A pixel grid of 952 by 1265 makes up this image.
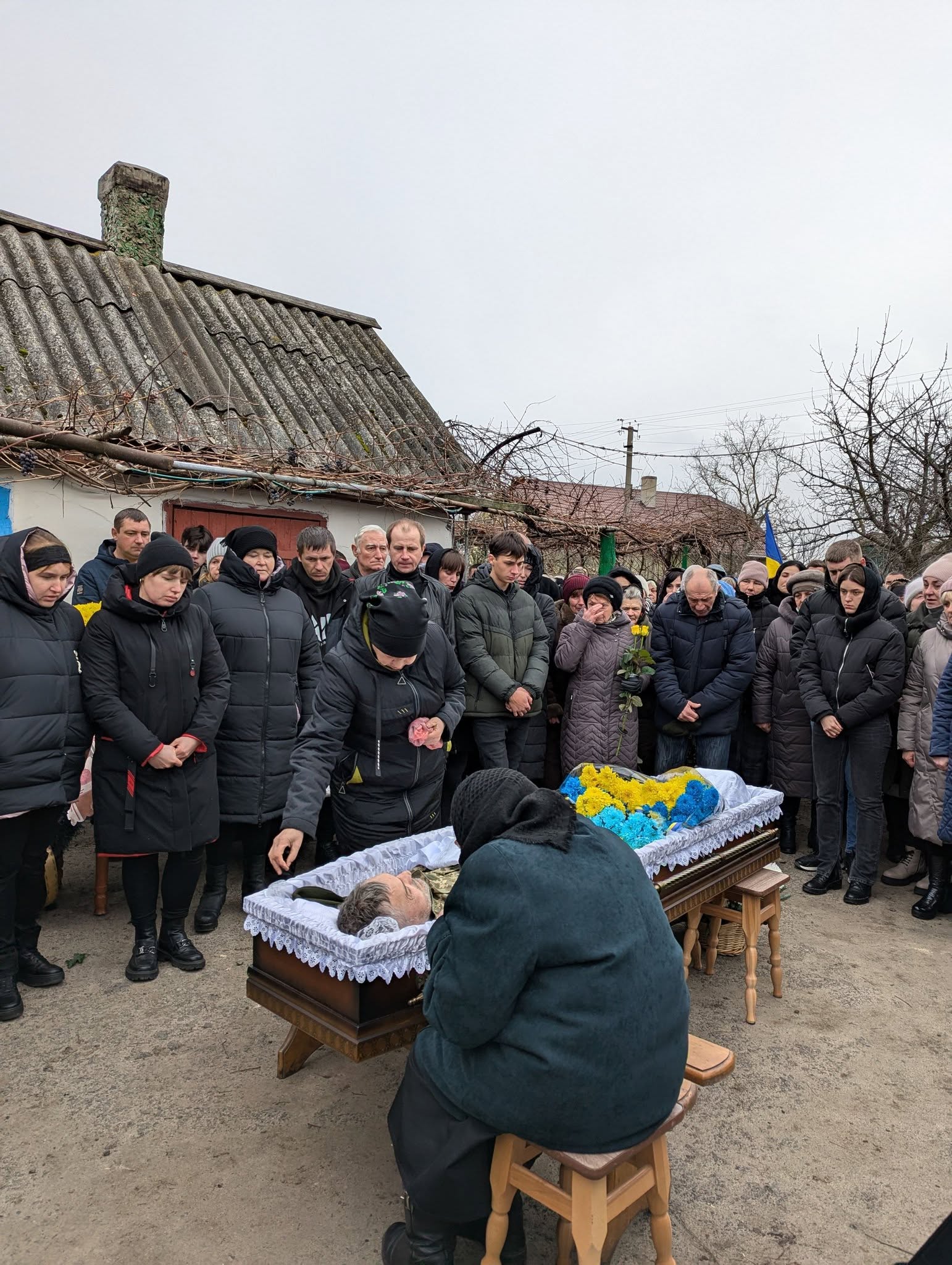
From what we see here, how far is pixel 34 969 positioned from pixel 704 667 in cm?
455

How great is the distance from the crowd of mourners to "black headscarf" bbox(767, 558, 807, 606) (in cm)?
66

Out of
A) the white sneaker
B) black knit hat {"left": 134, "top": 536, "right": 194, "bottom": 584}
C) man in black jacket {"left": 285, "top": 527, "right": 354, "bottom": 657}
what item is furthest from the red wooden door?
the white sneaker

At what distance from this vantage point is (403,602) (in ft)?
11.7

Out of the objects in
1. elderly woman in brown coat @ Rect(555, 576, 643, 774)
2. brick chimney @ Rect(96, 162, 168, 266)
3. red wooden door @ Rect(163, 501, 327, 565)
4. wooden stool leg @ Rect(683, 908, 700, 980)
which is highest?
brick chimney @ Rect(96, 162, 168, 266)

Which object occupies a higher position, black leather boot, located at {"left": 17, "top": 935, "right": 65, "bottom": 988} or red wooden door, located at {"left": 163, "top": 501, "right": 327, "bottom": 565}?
red wooden door, located at {"left": 163, "top": 501, "right": 327, "bottom": 565}

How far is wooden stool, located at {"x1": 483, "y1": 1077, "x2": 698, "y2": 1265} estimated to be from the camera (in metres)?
2.15

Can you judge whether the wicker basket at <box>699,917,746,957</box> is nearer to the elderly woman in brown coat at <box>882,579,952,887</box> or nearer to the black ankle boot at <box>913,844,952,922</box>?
the black ankle boot at <box>913,844,952,922</box>

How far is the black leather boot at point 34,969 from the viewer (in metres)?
4.11

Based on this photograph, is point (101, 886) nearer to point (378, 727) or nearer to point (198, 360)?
point (378, 727)

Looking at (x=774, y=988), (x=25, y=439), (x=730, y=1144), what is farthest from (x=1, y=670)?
(x=774, y=988)

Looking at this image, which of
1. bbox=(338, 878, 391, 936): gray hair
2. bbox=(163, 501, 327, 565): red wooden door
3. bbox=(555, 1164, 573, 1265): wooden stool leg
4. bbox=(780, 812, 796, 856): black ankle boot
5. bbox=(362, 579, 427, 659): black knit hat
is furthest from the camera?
bbox=(163, 501, 327, 565): red wooden door

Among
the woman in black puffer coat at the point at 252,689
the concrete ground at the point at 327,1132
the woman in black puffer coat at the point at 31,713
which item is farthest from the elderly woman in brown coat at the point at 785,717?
the woman in black puffer coat at the point at 31,713

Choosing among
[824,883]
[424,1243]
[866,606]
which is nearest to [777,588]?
[866,606]

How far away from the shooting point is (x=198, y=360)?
914 cm
